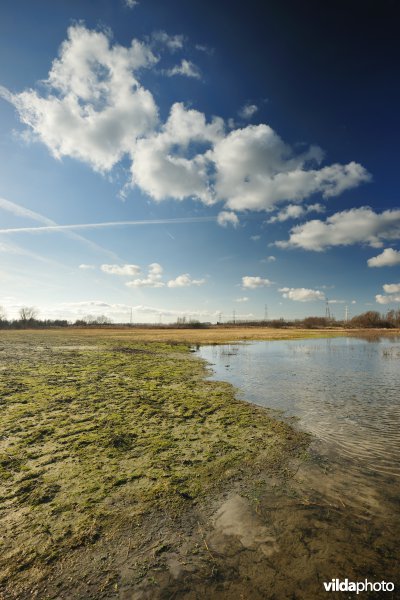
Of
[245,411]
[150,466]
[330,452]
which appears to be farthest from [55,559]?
[245,411]

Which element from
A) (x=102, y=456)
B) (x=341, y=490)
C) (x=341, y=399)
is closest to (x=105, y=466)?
(x=102, y=456)

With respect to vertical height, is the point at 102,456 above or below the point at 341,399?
above

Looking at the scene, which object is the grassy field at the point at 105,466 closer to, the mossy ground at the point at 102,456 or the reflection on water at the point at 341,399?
the mossy ground at the point at 102,456

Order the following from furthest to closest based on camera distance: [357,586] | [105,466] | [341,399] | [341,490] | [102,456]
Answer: [341,399], [102,456], [105,466], [341,490], [357,586]

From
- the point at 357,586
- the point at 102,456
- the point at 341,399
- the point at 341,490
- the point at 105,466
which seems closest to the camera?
the point at 357,586

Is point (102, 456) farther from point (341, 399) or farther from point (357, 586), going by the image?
point (341, 399)

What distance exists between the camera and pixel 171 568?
4062mm

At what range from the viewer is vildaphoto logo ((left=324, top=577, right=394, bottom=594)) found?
3791 millimetres

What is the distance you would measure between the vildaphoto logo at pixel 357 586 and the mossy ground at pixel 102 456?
2.60m

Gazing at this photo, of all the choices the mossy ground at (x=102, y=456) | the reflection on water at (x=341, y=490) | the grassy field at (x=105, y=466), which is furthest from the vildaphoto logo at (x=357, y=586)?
the mossy ground at (x=102, y=456)

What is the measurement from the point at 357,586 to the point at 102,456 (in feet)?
19.4

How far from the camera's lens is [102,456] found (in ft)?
24.7

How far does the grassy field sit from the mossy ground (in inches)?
0.9

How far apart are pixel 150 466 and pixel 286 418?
6.04m
